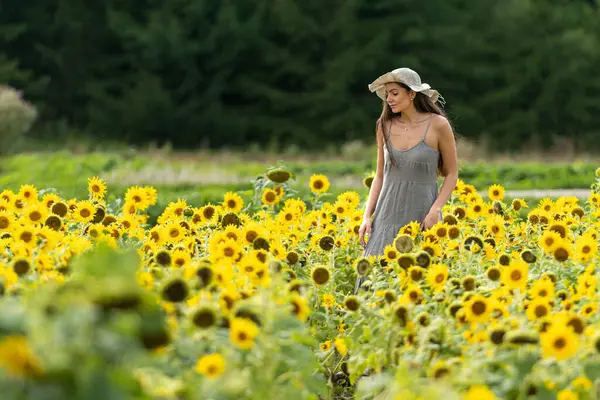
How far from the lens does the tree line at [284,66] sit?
25703mm

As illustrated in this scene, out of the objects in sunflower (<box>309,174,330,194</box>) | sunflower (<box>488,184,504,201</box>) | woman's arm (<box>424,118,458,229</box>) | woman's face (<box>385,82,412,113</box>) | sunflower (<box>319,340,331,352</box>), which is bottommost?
sunflower (<box>319,340,331,352</box>)

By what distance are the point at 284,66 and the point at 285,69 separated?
0.43ft

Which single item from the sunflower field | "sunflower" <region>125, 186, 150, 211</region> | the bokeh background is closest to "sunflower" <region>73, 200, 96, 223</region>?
the sunflower field

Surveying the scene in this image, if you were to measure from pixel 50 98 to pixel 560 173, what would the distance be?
16.3 meters

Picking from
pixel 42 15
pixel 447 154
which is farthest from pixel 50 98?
pixel 447 154

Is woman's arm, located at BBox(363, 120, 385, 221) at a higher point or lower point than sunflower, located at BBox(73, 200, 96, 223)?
higher

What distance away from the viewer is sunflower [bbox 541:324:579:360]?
2.55 m

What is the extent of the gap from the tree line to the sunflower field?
2088 cm

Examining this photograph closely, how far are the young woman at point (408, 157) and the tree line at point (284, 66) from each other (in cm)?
1990

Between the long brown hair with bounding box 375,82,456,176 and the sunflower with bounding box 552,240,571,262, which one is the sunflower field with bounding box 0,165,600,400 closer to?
the sunflower with bounding box 552,240,571,262

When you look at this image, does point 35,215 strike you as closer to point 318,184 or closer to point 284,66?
point 318,184

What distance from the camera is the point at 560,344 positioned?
2559mm

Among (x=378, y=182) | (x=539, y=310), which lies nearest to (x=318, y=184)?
(x=378, y=182)

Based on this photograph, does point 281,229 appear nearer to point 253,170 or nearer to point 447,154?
point 447,154
